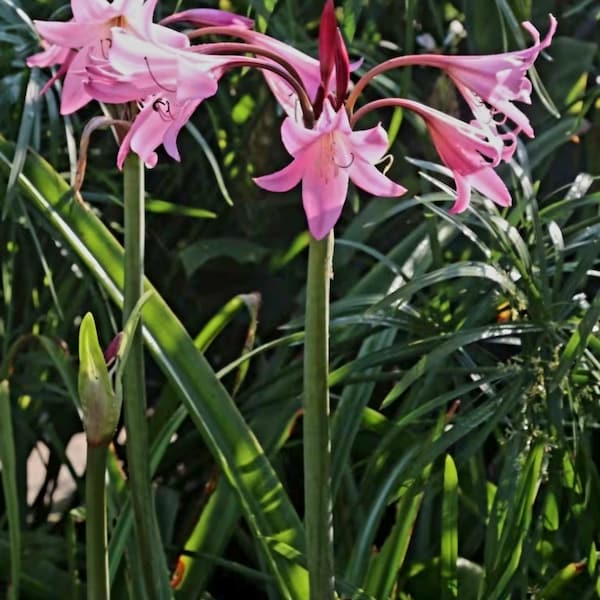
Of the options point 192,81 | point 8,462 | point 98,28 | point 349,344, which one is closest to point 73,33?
point 98,28

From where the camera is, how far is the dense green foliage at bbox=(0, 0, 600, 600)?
2.81 ft

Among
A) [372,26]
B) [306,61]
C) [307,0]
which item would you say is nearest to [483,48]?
[372,26]

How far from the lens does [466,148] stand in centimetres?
60

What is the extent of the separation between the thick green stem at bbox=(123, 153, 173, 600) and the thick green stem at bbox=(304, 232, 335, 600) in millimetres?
148

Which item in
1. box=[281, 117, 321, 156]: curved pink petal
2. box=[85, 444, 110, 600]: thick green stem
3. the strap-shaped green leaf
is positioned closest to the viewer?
box=[281, 117, 321, 156]: curved pink petal

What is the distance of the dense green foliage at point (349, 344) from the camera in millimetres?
857

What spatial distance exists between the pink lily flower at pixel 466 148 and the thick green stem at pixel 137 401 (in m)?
0.19

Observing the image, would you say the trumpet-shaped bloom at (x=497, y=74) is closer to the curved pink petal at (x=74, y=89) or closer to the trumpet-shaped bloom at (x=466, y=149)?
the trumpet-shaped bloom at (x=466, y=149)

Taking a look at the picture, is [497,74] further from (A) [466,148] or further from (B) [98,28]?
(B) [98,28]

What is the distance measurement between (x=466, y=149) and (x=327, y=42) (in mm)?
94

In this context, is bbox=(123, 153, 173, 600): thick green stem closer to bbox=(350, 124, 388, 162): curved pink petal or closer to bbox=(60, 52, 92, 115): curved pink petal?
bbox=(60, 52, 92, 115): curved pink petal

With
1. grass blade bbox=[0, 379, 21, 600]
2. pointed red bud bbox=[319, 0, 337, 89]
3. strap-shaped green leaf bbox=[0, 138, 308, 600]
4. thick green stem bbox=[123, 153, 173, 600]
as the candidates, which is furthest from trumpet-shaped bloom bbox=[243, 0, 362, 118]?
grass blade bbox=[0, 379, 21, 600]

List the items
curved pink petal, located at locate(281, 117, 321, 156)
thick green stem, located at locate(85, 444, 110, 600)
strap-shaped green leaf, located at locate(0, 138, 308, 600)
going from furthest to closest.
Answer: strap-shaped green leaf, located at locate(0, 138, 308, 600)
thick green stem, located at locate(85, 444, 110, 600)
curved pink petal, located at locate(281, 117, 321, 156)

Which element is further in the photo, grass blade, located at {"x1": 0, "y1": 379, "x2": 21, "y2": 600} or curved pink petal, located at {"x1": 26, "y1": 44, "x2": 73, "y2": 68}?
grass blade, located at {"x1": 0, "y1": 379, "x2": 21, "y2": 600}
